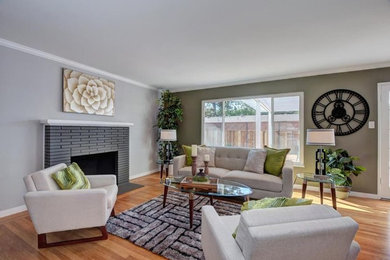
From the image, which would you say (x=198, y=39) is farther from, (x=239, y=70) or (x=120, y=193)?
(x=120, y=193)

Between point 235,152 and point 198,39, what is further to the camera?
point 235,152

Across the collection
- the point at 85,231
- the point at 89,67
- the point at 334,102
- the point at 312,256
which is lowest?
the point at 85,231

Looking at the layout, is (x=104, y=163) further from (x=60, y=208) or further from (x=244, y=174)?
(x=244, y=174)

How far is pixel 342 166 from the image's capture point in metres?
3.28

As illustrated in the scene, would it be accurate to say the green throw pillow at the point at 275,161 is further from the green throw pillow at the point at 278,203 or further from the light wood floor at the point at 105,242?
the green throw pillow at the point at 278,203

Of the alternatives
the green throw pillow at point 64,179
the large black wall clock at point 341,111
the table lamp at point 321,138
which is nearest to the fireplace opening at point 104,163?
the green throw pillow at point 64,179

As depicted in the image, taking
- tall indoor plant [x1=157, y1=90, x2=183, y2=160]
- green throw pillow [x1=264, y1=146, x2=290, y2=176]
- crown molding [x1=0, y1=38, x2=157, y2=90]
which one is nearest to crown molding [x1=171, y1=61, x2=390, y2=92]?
tall indoor plant [x1=157, y1=90, x2=183, y2=160]

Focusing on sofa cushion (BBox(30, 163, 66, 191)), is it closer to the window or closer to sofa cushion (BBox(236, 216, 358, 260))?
sofa cushion (BBox(236, 216, 358, 260))

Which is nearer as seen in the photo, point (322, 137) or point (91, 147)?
point (322, 137)

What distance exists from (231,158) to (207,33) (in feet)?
7.81

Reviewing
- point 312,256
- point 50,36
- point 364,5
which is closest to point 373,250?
point 312,256

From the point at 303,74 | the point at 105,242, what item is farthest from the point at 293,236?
the point at 303,74

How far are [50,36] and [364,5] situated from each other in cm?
347

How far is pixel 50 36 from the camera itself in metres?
2.40
